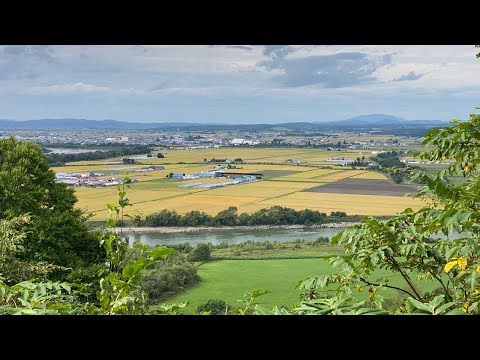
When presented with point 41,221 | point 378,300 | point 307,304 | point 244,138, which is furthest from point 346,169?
point 307,304

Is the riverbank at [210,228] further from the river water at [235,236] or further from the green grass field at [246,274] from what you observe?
the green grass field at [246,274]

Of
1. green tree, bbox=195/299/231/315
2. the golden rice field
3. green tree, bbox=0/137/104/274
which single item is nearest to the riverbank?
the golden rice field

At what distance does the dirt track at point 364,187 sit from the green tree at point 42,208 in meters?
7.63

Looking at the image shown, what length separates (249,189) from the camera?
16.1 m

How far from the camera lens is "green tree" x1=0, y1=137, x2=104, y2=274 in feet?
39.9

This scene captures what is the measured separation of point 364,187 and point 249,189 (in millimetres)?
4940

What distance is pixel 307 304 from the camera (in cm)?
127

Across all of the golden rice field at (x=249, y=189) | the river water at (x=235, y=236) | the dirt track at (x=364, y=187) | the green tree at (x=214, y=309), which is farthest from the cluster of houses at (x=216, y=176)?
the green tree at (x=214, y=309)

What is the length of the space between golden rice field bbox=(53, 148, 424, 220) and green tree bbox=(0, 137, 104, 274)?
58 centimetres

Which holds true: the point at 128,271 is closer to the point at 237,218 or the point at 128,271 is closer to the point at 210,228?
the point at 210,228
